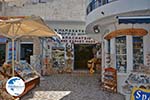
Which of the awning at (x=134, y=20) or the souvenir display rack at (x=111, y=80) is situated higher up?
the awning at (x=134, y=20)

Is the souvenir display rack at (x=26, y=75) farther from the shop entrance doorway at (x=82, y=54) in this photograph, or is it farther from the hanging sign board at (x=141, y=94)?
the shop entrance doorway at (x=82, y=54)

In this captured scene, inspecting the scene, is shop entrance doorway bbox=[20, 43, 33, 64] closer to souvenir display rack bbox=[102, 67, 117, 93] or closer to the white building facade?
the white building facade

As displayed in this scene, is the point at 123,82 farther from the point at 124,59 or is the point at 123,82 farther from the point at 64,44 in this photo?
the point at 64,44

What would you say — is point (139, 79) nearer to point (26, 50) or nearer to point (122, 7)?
point (122, 7)

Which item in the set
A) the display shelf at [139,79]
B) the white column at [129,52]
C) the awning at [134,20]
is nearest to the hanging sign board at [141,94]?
the awning at [134,20]

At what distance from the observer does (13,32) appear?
7020 mm

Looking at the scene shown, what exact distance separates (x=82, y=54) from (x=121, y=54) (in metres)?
12.5

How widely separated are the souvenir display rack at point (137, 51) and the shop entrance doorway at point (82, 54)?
1255 centimetres

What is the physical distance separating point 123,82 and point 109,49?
2.33 meters

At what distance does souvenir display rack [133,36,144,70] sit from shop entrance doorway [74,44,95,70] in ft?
41.2

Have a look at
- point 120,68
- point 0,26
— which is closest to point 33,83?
point 120,68

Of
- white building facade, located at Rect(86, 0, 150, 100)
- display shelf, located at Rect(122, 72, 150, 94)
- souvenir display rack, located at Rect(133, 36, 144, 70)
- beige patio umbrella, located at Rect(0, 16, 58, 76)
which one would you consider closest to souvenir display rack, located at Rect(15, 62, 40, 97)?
beige patio umbrella, located at Rect(0, 16, 58, 76)

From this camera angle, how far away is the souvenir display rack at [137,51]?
10227mm

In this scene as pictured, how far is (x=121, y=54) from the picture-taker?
10852 millimetres
